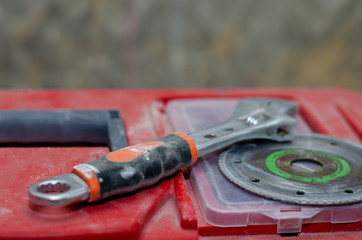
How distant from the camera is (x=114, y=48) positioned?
1506mm

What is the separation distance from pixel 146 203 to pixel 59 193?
9cm

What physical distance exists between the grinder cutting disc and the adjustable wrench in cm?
2

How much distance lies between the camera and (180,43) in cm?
154

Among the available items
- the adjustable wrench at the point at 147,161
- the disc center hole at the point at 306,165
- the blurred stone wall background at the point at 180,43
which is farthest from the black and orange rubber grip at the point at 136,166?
the blurred stone wall background at the point at 180,43

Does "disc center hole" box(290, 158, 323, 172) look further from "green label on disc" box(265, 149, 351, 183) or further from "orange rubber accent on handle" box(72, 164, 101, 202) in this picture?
"orange rubber accent on handle" box(72, 164, 101, 202)

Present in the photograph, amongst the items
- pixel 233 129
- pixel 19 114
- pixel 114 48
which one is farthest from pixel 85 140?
pixel 114 48

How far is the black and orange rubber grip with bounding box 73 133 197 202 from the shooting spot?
42 cm

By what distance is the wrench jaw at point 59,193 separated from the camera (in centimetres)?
40

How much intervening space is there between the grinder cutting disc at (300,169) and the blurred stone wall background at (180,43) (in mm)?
973

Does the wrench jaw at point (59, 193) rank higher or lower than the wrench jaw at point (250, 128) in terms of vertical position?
lower

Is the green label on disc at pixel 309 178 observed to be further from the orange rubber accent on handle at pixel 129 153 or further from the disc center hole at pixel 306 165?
the orange rubber accent on handle at pixel 129 153

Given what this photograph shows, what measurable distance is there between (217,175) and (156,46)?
1.06 meters

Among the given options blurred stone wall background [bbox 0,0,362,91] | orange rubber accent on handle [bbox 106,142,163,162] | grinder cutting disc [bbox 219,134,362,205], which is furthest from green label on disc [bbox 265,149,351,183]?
blurred stone wall background [bbox 0,0,362,91]

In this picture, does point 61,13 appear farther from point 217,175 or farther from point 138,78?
point 217,175
